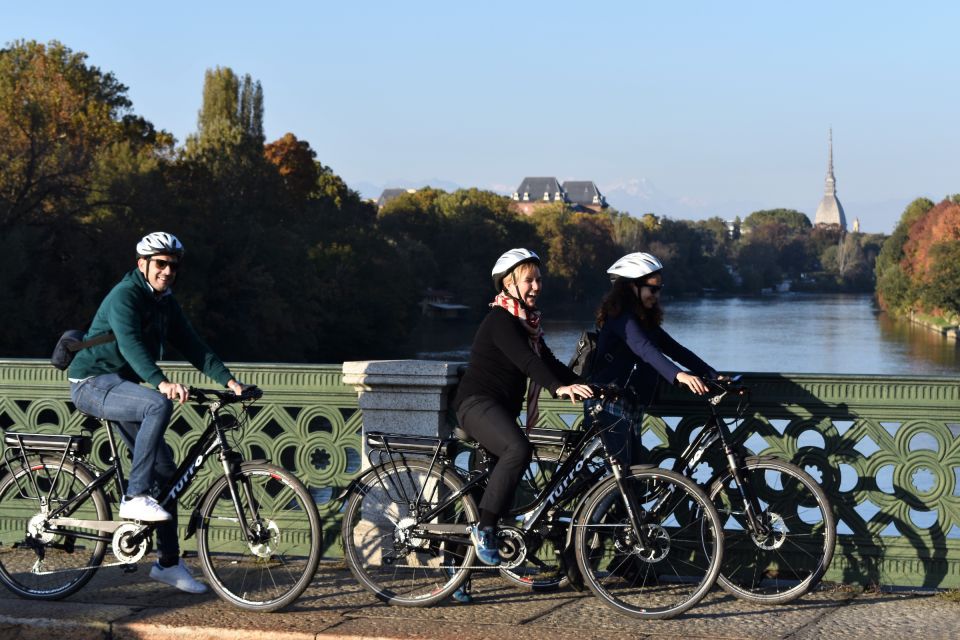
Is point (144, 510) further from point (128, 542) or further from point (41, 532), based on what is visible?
point (41, 532)

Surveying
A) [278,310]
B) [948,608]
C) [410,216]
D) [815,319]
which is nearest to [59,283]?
[278,310]

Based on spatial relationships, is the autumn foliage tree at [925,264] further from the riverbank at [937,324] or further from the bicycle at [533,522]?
the bicycle at [533,522]

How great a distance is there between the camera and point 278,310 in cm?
4497

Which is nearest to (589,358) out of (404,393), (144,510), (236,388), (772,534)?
(404,393)

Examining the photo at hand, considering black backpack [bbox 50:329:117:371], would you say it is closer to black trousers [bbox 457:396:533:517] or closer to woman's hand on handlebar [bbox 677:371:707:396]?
black trousers [bbox 457:396:533:517]

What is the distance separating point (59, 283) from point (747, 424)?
33637mm

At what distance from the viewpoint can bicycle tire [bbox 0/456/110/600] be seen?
5.82 meters

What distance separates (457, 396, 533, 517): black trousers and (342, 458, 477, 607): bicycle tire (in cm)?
16

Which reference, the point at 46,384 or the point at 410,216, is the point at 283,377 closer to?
the point at 46,384

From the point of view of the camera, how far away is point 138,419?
5.57m

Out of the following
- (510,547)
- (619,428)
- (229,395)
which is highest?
(229,395)

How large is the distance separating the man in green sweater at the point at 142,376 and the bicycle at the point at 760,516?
6.59ft

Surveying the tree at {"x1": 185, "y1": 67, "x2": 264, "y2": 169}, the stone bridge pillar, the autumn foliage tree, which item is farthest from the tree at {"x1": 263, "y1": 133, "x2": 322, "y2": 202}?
the stone bridge pillar

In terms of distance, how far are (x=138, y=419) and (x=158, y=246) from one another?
0.72 meters
